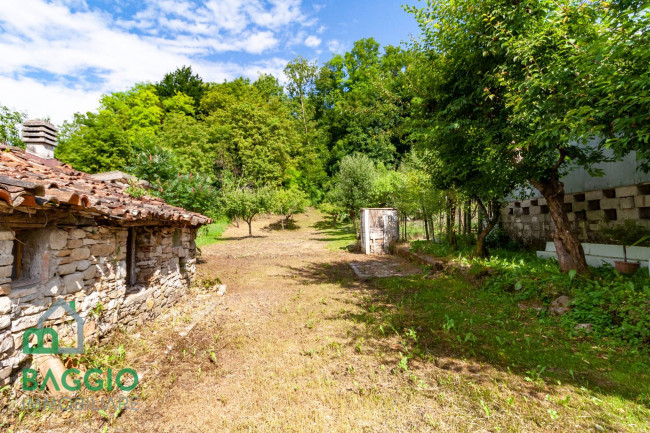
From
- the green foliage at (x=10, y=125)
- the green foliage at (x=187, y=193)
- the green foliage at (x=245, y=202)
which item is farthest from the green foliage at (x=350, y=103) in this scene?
the green foliage at (x=10, y=125)

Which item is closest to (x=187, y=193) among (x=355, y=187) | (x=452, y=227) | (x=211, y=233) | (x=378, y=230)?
(x=378, y=230)

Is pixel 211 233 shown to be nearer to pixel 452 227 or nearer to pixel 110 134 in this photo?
pixel 110 134

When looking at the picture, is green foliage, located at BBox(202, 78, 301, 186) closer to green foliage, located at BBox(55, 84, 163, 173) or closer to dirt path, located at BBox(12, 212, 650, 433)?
green foliage, located at BBox(55, 84, 163, 173)

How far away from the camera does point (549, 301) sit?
5.70 m

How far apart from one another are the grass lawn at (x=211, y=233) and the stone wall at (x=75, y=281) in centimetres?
1304

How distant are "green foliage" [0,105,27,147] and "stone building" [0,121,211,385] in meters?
24.6

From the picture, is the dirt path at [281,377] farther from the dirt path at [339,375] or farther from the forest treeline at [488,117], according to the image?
the forest treeline at [488,117]

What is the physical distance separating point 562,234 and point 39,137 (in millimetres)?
10561

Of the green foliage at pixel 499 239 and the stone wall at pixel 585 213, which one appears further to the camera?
the green foliage at pixel 499 239

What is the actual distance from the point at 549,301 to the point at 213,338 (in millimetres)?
6163

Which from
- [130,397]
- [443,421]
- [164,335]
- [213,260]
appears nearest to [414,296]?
[443,421]

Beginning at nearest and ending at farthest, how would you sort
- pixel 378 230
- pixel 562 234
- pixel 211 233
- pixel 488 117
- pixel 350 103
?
pixel 562 234 < pixel 488 117 < pixel 378 230 < pixel 211 233 < pixel 350 103

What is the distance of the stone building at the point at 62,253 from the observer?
295cm

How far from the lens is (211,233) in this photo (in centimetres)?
2338
